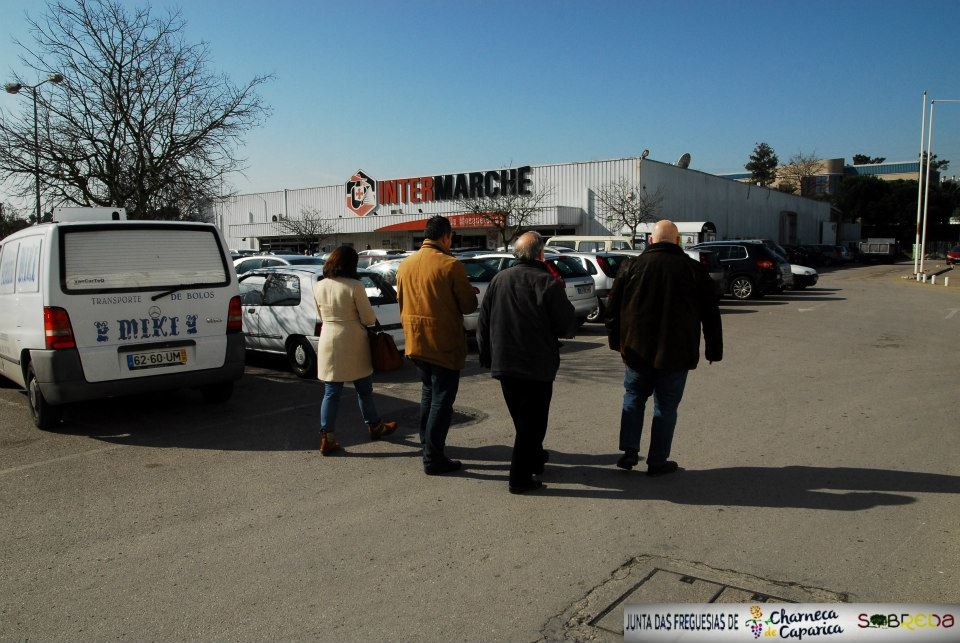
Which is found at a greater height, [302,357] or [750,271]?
[750,271]

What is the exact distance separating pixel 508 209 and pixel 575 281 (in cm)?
2348

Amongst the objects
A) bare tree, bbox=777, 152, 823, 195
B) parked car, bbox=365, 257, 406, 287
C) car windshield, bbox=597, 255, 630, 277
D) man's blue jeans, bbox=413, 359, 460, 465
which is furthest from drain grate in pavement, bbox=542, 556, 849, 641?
bare tree, bbox=777, 152, 823, 195

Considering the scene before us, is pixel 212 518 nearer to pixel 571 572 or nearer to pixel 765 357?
pixel 571 572

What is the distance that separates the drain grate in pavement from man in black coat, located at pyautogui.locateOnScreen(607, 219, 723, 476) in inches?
60.7

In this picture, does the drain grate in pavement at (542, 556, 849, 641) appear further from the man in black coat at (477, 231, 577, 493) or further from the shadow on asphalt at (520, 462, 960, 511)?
the man in black coat at (477, 231, 577, 493)

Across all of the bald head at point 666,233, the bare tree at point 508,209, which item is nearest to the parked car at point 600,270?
the bald head at point 666,233

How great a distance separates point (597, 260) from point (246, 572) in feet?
45.5

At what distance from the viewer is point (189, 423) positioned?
24.0ft

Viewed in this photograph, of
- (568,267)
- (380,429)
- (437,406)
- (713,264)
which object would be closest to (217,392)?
(380,429)

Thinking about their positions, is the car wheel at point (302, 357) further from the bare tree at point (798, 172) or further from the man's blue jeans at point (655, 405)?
the bare tree at point (798, 172)

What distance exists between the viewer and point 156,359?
693 cm

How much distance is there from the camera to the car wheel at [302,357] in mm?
9711

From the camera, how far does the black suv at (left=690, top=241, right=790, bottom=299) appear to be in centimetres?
2167

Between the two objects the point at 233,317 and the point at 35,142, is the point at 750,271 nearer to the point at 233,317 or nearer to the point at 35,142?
the point at 233,317
